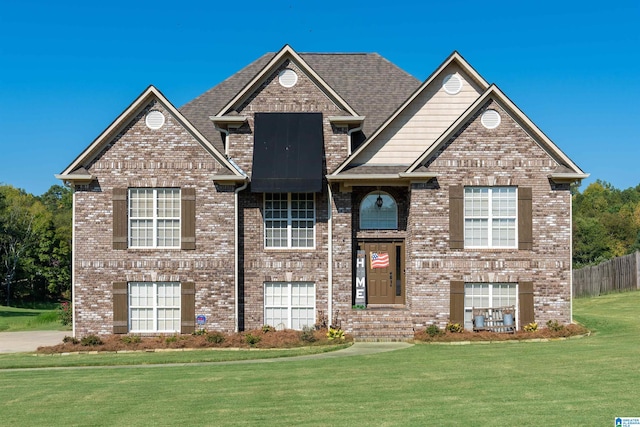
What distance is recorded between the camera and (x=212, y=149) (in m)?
24.7

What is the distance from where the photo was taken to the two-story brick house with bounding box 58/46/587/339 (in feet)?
79.5

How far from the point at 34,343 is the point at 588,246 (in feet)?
231

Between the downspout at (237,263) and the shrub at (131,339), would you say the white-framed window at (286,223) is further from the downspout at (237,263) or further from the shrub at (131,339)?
the shrub at (131,339)

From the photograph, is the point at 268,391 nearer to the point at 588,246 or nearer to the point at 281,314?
the point at 281,314

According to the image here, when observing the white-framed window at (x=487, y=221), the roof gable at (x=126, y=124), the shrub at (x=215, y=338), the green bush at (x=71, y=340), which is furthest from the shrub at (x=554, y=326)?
the green bush at (x=71, y=340)

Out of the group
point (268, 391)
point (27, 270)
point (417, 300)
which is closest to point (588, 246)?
point (27, 270)

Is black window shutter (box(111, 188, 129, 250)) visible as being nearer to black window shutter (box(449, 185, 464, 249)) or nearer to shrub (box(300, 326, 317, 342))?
shrub (box(300, 326, 317, 342))

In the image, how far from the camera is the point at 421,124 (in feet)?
83.6

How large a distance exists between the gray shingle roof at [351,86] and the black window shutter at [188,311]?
18.4 feet

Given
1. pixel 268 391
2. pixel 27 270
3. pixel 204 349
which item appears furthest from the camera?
pixel 27 270

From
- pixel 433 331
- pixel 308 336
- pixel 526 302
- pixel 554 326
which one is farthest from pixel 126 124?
pixel 554 326

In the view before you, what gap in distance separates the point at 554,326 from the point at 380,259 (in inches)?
244

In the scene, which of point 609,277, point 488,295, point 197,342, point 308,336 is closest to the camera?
point 308,336

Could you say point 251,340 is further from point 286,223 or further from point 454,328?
point 454,328
